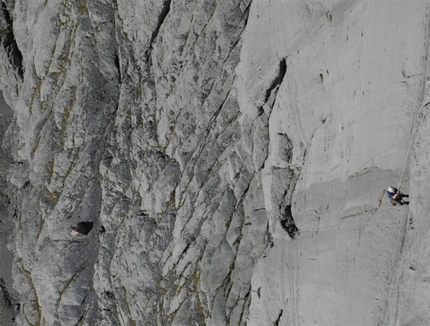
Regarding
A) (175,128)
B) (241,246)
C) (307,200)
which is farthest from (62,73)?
(307,200)

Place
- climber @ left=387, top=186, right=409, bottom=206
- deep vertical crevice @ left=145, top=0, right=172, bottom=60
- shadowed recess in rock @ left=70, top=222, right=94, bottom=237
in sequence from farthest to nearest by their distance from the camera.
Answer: shadowed recess in rock @ left=70, top=222, right=94, bottom=237
deep vertical crevice @ left=145, top=0, right=172, bottom=60
climber @ left=387, top=186, right=409, bottom=206

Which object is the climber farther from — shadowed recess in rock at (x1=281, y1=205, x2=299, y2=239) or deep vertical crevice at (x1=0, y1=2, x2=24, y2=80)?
deep vertical crevice at (x1=0, y1=2, x2=24, y2=80)

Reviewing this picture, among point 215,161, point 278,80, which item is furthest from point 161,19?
point 278,80

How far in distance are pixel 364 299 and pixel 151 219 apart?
7.87 meters

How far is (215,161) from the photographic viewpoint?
48.4 feet

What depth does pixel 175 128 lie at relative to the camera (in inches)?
613

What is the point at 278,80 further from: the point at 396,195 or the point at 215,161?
the point at 396,195

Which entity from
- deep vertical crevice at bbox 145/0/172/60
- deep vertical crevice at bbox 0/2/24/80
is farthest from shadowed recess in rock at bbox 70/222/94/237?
deep vertical crevice at bbox 0/2/24/80

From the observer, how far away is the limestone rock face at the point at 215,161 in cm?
918

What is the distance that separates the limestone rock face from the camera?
30.1 feet

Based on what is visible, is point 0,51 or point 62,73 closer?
point 62,73

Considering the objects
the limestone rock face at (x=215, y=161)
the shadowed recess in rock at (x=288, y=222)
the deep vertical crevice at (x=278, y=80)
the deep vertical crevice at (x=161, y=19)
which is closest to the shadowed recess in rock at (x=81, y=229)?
the limestone rock face at (x=215, y=161)

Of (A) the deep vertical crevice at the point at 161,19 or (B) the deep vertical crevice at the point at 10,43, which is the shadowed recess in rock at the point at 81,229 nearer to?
(A) the deep vertical crevice at the point at 161,19

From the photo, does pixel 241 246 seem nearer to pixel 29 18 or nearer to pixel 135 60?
pixel 135 60
